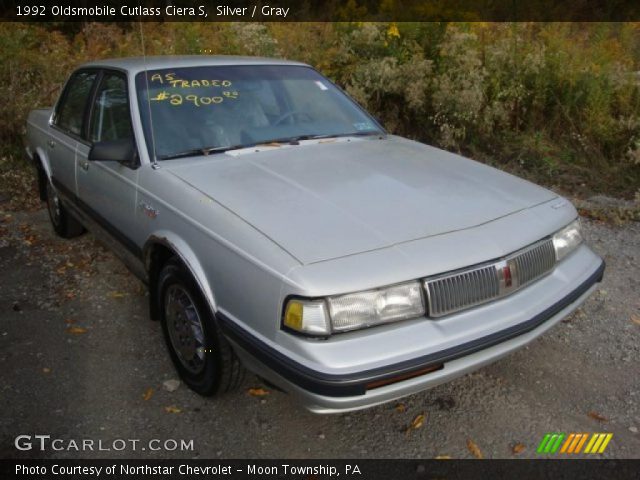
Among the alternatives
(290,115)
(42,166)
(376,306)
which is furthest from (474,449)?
(42,166)

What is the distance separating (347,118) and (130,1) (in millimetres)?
10229

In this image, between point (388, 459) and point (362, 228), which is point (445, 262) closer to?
point (362, 228)

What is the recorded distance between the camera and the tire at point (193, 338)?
2.65m

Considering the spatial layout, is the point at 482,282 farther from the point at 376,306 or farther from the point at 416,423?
the point at 416,423

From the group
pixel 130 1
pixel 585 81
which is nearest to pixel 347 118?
pixel 585 81

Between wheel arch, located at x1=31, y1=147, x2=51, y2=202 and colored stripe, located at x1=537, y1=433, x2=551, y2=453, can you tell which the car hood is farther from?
wheel arch, located at x1=31, y1=147, x2=51, y2=202

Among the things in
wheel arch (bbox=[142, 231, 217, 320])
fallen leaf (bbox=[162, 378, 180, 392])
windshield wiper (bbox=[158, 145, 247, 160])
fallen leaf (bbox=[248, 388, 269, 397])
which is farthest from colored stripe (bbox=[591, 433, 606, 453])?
windshield wiper (bbox=[158, 145, 247, 160])

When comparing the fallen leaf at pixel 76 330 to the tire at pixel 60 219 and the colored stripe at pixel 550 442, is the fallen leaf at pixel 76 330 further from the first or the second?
the colored stripe at pixel 550 442

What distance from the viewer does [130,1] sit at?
12.2 metres

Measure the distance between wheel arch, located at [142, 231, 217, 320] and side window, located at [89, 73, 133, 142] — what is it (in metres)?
0.72

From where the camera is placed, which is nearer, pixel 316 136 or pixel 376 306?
pixel 376 306

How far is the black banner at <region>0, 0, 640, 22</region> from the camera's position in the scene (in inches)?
312

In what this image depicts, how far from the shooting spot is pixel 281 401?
295 cm

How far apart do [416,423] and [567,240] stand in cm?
117
